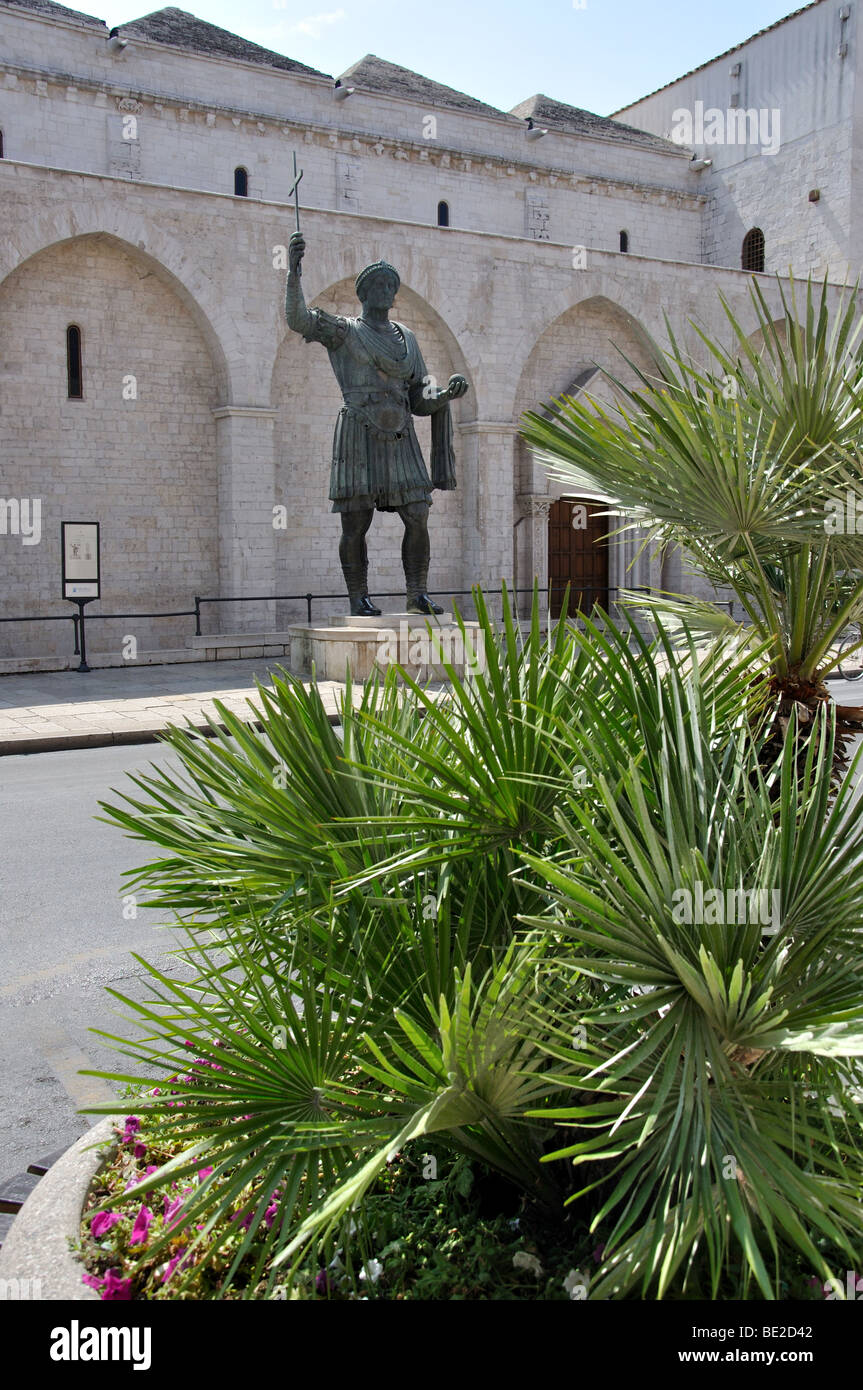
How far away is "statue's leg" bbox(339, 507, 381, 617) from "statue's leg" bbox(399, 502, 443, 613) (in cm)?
39

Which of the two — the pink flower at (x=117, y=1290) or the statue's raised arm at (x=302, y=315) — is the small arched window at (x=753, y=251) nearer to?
the statue's raised arm at (x=302, y=315)

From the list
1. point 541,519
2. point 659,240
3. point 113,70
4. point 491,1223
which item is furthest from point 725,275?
point 491,1223

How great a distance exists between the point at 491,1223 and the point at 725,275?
23.2m

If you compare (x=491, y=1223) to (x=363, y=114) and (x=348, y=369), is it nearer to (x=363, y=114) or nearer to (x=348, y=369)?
(x=348, y=369)

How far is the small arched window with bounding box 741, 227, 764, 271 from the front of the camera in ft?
96.9

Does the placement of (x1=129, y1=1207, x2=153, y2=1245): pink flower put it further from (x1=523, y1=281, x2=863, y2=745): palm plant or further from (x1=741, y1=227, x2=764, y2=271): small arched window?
(x1=741, y1=227, x2=764, y2=271): small arched window

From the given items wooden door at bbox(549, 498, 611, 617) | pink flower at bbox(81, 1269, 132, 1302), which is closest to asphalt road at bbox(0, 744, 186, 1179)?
pink flower at bbox(81, 1269, 132, 1302)

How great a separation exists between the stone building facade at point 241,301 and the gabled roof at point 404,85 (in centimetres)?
10

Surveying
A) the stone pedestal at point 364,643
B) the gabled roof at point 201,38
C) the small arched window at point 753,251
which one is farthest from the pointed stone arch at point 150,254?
the small arched window at point 753,251

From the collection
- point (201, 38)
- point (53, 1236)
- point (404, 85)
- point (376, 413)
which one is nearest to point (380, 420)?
point (376, 413)

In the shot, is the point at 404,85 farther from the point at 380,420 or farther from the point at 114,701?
the point at 114,701

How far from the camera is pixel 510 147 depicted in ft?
88.6

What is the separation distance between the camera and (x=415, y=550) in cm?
1155

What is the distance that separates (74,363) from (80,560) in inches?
154
